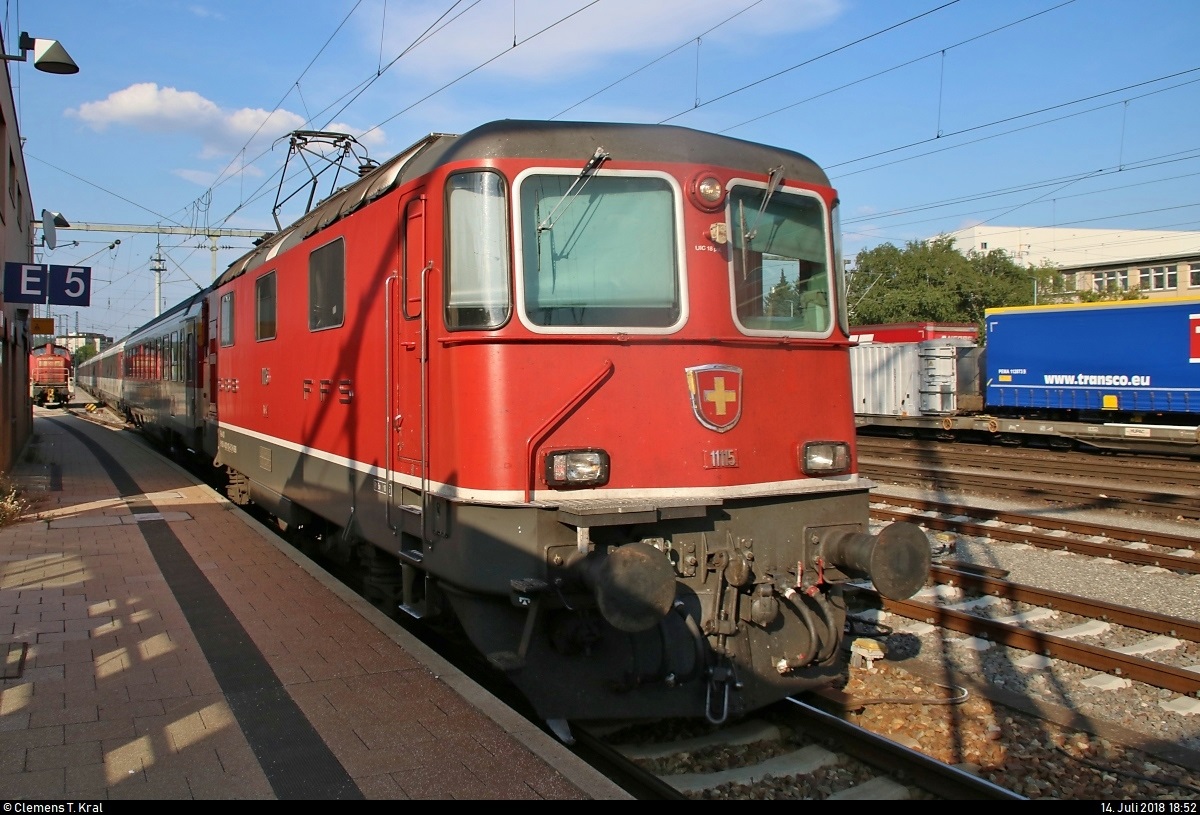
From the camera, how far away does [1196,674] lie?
5.54 m

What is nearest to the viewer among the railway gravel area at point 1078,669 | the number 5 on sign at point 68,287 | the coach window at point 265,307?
the railway gravel area at point 1078,669

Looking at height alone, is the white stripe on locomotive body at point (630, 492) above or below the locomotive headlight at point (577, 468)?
below

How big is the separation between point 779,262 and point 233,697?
381cm

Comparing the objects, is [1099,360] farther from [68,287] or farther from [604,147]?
[68,287]

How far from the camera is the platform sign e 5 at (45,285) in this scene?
13.6 meters

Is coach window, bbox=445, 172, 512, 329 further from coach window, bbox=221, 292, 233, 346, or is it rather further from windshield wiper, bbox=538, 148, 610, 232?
coach window, bbox=221, 292, 233, 346

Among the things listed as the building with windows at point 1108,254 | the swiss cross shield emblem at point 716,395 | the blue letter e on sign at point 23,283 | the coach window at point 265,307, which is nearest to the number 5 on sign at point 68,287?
the blue letter e on sign at point 23,283

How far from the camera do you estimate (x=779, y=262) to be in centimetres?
532

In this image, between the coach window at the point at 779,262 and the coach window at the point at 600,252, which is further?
the coach window at the point at 779,262

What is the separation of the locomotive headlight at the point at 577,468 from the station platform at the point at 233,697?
3.78 feet

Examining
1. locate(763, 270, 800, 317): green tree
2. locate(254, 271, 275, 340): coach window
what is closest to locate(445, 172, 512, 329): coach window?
locate(763, 270, 800, 317): green tree

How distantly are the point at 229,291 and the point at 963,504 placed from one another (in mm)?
9943

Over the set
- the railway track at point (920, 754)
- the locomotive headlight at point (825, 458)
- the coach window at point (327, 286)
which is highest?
the coach window at point (327, 286)

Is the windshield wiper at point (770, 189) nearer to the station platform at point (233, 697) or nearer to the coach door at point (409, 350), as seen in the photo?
the coach door at point (409, 350)
